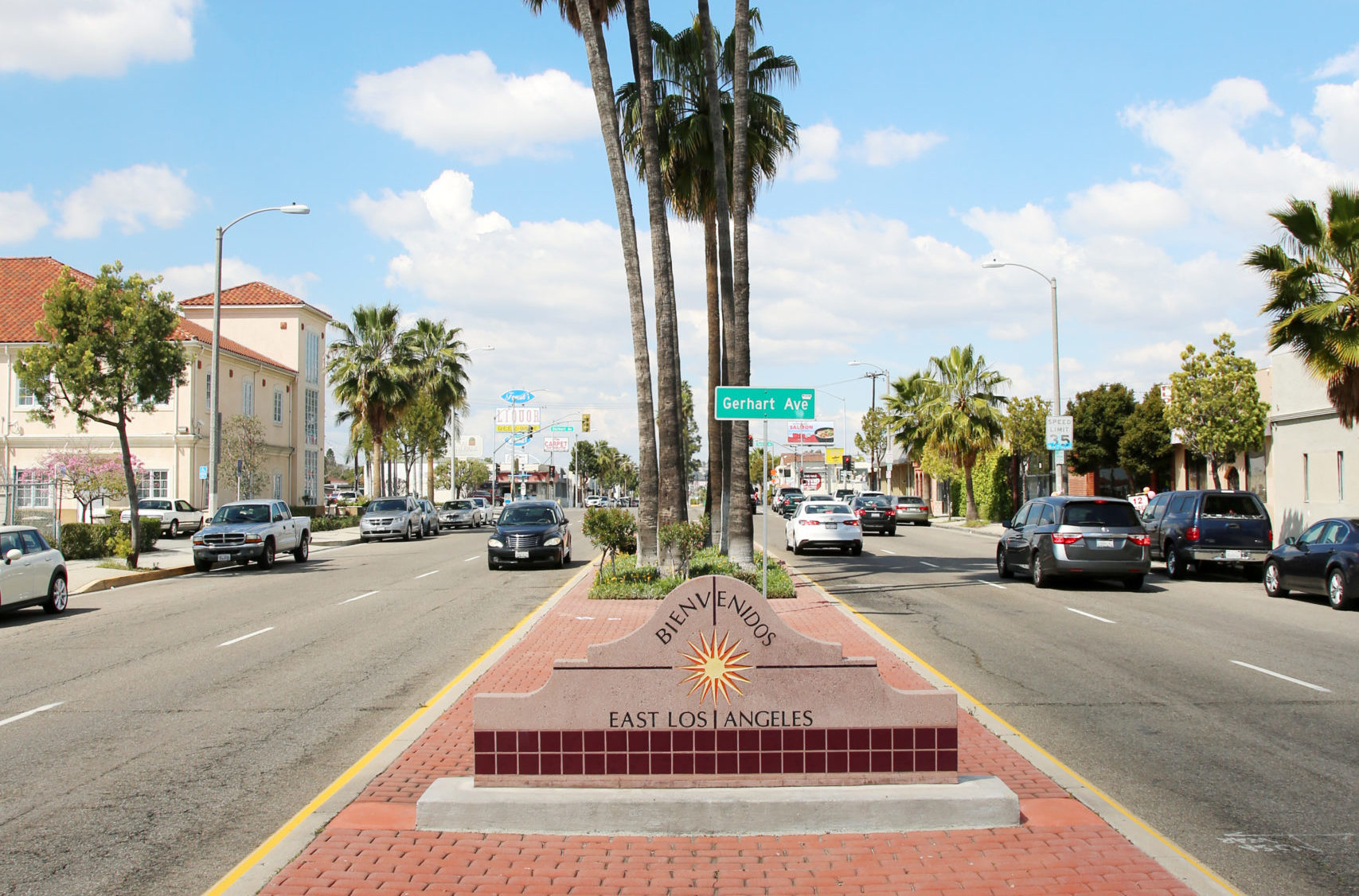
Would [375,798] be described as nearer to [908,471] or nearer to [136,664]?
[136,664]

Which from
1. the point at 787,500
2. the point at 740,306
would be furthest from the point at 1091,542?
the point at 787,500

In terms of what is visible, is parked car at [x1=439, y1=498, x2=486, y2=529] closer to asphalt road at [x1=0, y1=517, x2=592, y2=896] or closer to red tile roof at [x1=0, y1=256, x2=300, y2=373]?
red tile roof at [x1=0, y1=256, x2=300, y2=373]

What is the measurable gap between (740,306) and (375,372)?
106 feet

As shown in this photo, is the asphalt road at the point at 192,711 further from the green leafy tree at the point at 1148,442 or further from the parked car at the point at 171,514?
the green leafy tree at the point at 1148,442

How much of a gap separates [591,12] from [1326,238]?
47.8 feet

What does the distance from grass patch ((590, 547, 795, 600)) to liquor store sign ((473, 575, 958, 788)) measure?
34.2ft

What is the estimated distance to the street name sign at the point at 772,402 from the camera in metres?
13.8

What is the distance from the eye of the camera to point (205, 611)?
17.4 m

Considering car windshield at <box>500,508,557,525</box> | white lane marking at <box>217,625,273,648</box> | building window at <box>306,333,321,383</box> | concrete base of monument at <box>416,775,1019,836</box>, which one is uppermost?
building window at <box>306,333,321,383</box>

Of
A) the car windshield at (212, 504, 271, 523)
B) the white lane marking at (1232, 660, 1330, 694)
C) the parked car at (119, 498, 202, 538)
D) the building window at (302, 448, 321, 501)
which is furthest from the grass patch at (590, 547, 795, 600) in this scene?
the building window at (302, 448, 321, 501)

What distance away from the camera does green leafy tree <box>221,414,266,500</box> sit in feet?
145

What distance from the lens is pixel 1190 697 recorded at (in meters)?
9.87

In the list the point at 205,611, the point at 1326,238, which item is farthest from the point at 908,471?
the point at 205,611

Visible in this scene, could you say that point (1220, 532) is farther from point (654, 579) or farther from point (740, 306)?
point (654, 579)
